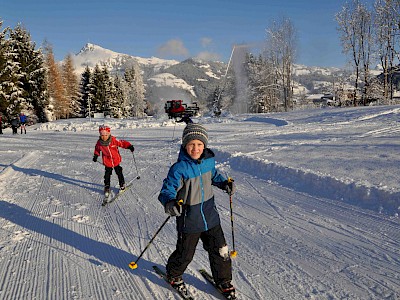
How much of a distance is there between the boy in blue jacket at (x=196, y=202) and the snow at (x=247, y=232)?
347 mm

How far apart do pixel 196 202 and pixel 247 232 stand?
1.96 metres

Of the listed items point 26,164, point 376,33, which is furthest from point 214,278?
point 376,33

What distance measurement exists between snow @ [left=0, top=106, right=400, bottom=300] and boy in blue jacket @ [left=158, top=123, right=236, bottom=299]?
35cm

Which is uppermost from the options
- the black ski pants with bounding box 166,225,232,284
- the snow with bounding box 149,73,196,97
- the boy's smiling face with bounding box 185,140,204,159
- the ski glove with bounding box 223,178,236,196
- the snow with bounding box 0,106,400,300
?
the snow with bounding box 149,73,196,97

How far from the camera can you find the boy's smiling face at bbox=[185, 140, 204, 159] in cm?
319

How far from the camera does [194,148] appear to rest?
3.20 metres

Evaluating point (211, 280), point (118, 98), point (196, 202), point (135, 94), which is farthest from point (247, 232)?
point (135, 94)

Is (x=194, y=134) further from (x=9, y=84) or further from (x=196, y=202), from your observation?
(x=9, y=84)

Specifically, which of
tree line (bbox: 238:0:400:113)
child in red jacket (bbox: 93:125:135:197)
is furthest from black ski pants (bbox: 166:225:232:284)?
tree line (bbox: 238:0:400:113)

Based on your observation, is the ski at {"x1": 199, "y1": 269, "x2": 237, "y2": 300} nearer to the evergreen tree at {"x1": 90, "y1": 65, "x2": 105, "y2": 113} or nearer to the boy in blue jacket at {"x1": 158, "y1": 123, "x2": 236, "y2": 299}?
the boy in blue jacket at {"x1": 158, "y1": 123, "x2": 236, "y2": 299}

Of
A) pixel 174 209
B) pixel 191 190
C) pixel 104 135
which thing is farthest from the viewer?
pixel 104 135

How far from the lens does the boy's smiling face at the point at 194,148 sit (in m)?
3.19

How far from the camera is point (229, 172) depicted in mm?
9008

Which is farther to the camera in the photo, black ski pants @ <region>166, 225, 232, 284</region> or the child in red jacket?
the child in red jacket
